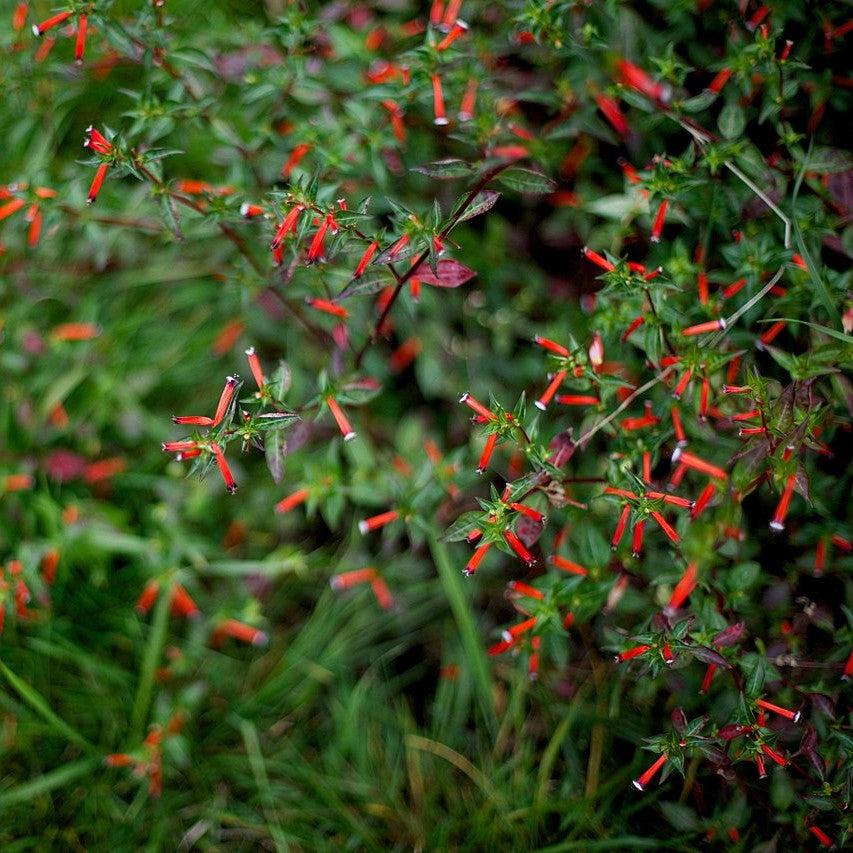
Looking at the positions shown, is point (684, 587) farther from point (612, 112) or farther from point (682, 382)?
point (612, 112)

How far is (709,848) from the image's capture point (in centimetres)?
200

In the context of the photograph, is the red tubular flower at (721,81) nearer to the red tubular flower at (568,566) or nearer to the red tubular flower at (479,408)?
the red tubular flower at (479,408)

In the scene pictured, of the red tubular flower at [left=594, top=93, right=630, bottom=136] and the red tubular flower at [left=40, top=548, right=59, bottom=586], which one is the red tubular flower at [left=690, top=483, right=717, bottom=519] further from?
the red tubular flower at [left=40, top=548, right=59, bottom=586]

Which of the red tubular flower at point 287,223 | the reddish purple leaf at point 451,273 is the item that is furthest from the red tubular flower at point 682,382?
the red tubular flower at point 287,223

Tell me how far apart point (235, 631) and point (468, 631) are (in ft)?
2.41

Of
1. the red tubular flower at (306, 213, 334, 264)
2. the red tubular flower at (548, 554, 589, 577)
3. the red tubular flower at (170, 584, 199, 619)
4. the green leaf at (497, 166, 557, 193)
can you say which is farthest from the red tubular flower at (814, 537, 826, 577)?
the red tubular flower at (170, 584, 199, 619)

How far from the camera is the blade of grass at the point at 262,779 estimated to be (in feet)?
7.20

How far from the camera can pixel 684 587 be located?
176cm

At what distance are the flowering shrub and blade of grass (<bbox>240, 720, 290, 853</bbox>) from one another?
1 cm

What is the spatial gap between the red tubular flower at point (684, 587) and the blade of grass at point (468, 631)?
26.2 inches

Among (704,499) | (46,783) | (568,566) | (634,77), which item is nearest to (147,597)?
(46,783)

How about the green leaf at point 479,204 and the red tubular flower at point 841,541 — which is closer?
the green leaf at point 479,204

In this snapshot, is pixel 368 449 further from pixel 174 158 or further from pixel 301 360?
pixel 174 158

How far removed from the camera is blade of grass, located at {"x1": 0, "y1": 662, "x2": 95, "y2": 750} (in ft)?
7.07
